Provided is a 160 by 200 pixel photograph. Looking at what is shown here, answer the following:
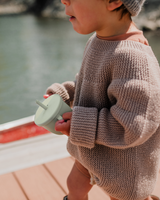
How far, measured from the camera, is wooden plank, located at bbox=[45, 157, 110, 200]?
4.42 ft

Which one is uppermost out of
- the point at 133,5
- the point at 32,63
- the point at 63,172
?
the point at 133,5

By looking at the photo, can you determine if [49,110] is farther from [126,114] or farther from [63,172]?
[63,172]

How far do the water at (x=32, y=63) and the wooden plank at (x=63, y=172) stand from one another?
2811mm

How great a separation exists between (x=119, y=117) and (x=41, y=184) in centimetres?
83

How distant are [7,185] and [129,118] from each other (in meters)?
0.94

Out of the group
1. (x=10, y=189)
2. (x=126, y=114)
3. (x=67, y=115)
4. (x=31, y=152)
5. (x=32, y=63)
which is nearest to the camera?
(x=126, y=114)

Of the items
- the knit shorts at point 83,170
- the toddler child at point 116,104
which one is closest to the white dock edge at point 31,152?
the knit shorts at point 83,170

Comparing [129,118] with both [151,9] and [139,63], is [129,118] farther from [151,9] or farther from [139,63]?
[151,9]

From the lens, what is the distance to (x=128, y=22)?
0.88 metres

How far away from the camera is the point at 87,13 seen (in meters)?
0.84

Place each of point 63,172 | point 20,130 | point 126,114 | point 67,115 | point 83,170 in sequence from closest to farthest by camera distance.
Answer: point 126,114
point 67,115
point 83,170
point 63,172
point 20,130

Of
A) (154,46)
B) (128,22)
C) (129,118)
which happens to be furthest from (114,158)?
(154,46)

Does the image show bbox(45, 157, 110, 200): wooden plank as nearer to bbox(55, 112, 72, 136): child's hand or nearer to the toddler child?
the toddler child

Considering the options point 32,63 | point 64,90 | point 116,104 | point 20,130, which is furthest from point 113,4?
point 32,63
